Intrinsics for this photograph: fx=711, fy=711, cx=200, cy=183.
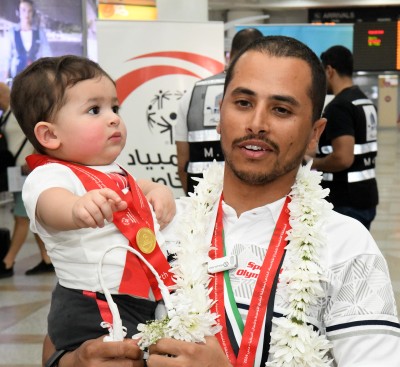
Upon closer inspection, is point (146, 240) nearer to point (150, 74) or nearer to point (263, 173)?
point (263, 173)

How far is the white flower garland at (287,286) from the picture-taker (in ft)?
4.65

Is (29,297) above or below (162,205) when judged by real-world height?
below

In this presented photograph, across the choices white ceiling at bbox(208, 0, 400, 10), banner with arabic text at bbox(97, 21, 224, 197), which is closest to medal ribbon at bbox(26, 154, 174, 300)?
banner with arabic text at bbox(97, 21, 224, 197)

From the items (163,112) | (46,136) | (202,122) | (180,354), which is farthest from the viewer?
(163,112)

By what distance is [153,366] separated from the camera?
1384 mm

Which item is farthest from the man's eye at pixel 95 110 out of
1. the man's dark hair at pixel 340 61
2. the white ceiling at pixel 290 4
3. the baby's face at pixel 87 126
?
the white ceiling at pixel 290 4

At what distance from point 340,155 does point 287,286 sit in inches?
120

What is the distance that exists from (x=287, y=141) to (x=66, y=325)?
2.22ft

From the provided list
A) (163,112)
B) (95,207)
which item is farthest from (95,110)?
(163,112)

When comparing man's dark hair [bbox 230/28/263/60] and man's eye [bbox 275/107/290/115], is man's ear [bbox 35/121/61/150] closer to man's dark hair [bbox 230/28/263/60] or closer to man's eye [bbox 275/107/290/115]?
man's eye [bbox 275/107/290/115]

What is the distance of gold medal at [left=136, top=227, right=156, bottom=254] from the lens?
66.3 inches

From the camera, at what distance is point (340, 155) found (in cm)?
447

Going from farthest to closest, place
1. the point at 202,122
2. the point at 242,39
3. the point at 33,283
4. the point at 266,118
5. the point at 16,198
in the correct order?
the point at 16,198, the point at 33,283, the point at 242,39, the point at 202,122, the point at 266,118

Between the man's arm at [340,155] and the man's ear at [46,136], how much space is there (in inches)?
116
